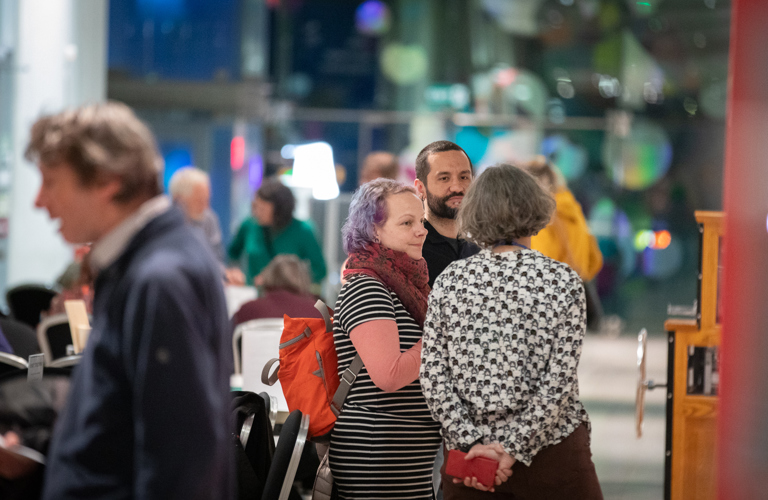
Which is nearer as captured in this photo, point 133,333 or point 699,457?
point 133,333

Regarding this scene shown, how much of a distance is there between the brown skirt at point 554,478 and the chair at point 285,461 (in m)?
0.44

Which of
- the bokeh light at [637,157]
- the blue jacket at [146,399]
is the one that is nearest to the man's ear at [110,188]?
the blue jacket at [146,399]

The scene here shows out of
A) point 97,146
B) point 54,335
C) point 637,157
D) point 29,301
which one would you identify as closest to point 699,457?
point 97,146

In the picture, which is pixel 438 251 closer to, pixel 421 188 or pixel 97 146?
pixel 421 188

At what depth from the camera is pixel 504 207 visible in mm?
2061

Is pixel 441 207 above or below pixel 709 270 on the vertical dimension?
above

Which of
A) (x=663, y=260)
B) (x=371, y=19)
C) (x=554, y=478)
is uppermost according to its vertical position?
(x=371, y=19)

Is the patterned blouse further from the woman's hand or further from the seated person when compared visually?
the seated person

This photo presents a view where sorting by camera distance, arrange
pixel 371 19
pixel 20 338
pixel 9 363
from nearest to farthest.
Result: pixel 9 363 < pixel 20 338 < pixel 371 19

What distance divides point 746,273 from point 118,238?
977 millimetres

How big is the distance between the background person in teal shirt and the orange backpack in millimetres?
3065

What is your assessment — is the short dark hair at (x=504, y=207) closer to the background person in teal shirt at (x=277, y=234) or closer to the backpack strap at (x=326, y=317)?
the backpack strap at (x=326, y=317)

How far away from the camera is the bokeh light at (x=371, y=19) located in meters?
13.1

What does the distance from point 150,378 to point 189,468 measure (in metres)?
0.16
